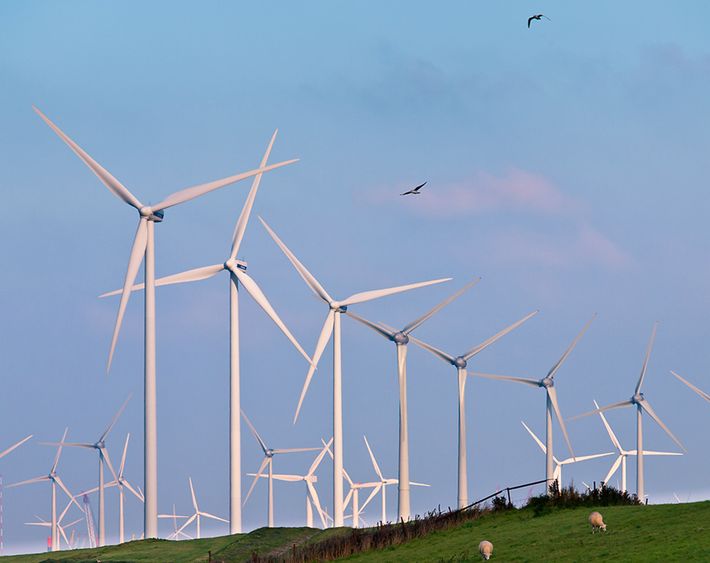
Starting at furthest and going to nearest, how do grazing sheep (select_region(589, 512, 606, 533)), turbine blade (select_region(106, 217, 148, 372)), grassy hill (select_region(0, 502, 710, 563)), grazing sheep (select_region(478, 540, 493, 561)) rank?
turbine blade (select_region(106, 217, 148, 372)) → grazing sheep (select_region(589, 512, 606, 533)) → grazing sheep (select_region(478, 540, 493, 561)) → grassy hill (select_region(0, 502, 710, 563))

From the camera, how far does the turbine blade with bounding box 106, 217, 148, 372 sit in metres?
84.4

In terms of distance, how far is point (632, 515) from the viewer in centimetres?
6700

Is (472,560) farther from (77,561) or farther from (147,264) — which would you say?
(147,264)

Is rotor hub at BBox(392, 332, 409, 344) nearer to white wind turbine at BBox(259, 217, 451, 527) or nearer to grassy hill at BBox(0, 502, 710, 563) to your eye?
white wind turbine at BBox(259, 217, 451, 527)

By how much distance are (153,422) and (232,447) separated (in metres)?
14.3

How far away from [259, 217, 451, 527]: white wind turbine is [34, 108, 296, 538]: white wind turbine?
16986 millimetres

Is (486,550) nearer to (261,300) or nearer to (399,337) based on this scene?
(261,300)

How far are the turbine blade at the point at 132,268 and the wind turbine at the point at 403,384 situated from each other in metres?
36.0

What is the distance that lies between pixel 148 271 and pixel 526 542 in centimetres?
3574

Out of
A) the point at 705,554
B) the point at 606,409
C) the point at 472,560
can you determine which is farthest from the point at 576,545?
the point at 606,409

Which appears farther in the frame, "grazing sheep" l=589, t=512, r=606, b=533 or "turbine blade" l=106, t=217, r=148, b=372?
"turbine blade" l=106, t=217, r=148, b=372

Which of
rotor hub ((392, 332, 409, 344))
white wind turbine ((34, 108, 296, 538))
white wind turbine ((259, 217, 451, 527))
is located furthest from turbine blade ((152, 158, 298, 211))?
rotor hub ((392, 332, 409, 344))

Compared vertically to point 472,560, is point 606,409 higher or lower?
higher

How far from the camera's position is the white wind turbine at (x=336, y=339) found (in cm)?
Result: 11412
